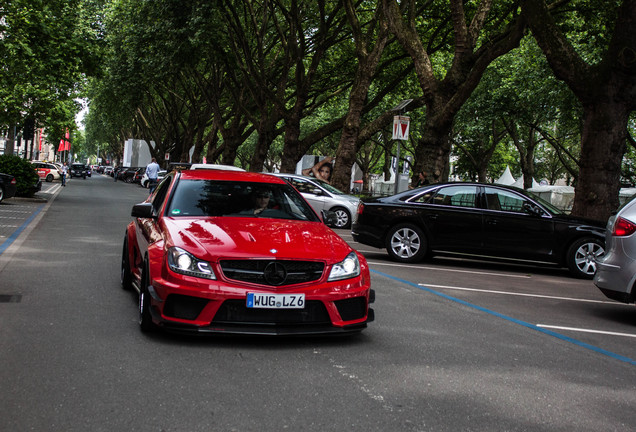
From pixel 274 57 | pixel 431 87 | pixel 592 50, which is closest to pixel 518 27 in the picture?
pixel 431 87

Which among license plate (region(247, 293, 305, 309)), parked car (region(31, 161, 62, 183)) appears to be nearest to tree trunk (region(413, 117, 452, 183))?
license plate (region(247, 293, 305, 309))

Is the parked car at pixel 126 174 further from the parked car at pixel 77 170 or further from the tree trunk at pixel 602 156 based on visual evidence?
the tree trunk at pixel 602 156

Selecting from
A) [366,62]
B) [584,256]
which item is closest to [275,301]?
[584,256]

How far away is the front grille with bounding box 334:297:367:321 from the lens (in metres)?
5.76

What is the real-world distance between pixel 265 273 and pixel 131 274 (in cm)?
285

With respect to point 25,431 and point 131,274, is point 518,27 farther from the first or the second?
point 25,431

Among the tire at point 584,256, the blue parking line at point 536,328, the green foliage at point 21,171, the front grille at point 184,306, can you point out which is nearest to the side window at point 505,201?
the tire at point 584,256

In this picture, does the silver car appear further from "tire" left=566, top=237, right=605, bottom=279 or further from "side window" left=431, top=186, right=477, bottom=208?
"side window" left=431, top=186, right=477, bottom=208

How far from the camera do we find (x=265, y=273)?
5523 millimetres

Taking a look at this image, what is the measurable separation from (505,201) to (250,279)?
315 inches

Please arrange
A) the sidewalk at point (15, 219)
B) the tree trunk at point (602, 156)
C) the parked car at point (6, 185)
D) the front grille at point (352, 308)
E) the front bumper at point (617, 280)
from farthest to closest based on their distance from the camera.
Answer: the parked car at point (6, 185)
the tree trunk at point (602, 156)
the sidewalk at point (15, 219)
the front bumper at point (617, 280)
the front grille at point (352, 308)

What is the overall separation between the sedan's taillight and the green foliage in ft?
70.6

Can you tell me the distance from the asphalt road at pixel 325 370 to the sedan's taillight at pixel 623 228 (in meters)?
1.01

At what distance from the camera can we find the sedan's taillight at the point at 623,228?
25.8 ft
